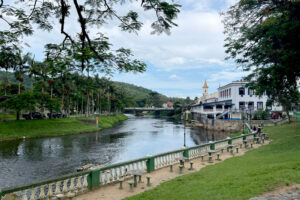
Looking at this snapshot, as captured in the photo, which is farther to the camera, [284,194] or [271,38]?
[271,38]

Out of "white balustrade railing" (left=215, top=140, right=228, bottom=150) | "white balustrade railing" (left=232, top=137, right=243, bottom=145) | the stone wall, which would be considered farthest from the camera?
the stone wall

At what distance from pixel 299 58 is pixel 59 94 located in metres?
65.2

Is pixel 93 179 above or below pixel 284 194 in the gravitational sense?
below

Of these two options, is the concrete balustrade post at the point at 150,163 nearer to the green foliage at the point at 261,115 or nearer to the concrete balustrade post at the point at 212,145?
the concrete balustrade post at the point at 212,145

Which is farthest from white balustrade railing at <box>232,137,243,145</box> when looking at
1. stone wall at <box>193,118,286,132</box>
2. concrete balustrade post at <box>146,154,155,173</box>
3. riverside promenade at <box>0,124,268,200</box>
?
stone wall at <box>193,118,286,132</box>

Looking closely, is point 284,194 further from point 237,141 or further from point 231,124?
point 231,124

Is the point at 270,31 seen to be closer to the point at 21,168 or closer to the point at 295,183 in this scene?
the point at 295,183

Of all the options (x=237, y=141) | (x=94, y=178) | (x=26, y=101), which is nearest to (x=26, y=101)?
(x=26, y=101)

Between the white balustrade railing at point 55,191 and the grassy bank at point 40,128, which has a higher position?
the white balustrade railing at point 55,191

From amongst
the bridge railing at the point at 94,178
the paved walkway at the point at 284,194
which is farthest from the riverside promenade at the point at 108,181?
the paved walkway at the point at 284,194

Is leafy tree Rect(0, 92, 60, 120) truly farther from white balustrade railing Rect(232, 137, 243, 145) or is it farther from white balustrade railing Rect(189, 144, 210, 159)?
white balustrade railing Rect(232, 137, 243, 145)

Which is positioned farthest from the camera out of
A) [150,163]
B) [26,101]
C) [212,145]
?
[26,101]

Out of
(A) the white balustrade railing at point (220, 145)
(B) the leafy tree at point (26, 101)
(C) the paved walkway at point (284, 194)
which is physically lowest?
(A) the white balustrade railing at point (220, 145)

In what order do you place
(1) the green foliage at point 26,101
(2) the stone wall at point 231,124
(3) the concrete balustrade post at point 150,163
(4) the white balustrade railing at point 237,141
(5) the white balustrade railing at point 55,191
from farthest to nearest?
(2) the stone wall at point 231,124, (1) the green foliage at point 26,101, (4) the white balustrade railing at point 237,141, (3) the concrete balustrade post at point 150,163, (5) the white balustrade railing at point 55,191
